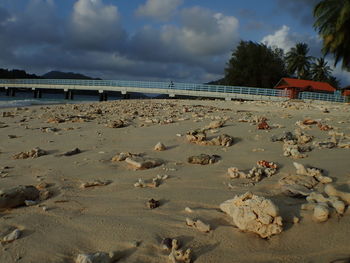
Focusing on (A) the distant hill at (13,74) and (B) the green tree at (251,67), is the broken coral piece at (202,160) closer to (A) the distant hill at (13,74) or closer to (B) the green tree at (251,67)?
(B) the green tree at (251,67)

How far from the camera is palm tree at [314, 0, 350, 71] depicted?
19.6 m

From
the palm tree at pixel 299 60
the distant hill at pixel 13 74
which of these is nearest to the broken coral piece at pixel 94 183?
the palm tree at pixel 299 60

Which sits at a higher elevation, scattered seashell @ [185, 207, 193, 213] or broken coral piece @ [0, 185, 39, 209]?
scattered seashell @ [185, 207, 193, 213]

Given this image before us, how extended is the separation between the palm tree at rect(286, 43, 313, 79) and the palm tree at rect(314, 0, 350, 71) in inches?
971

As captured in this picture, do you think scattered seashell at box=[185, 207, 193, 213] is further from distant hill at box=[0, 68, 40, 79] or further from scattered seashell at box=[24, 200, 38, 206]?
distant hill at box=[0, 68, 40, 79]

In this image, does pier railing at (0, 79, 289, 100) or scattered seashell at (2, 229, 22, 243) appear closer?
scattered seashell at (2, 229, 22, 243)

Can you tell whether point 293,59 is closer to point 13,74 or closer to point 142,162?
point 142,162

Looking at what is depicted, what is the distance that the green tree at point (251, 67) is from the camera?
39.8 meters

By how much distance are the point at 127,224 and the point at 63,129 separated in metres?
5.36

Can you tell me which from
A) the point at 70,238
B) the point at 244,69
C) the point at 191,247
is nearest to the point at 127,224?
the point at 70,238

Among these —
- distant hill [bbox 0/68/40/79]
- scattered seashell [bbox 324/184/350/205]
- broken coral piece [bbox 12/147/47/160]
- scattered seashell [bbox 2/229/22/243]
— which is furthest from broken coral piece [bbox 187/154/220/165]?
distant hill [bbox 0/68/40/79]

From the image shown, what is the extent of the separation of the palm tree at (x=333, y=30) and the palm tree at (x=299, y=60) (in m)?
24.7

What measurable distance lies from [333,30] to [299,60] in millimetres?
26413

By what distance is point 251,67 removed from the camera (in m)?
39.6
